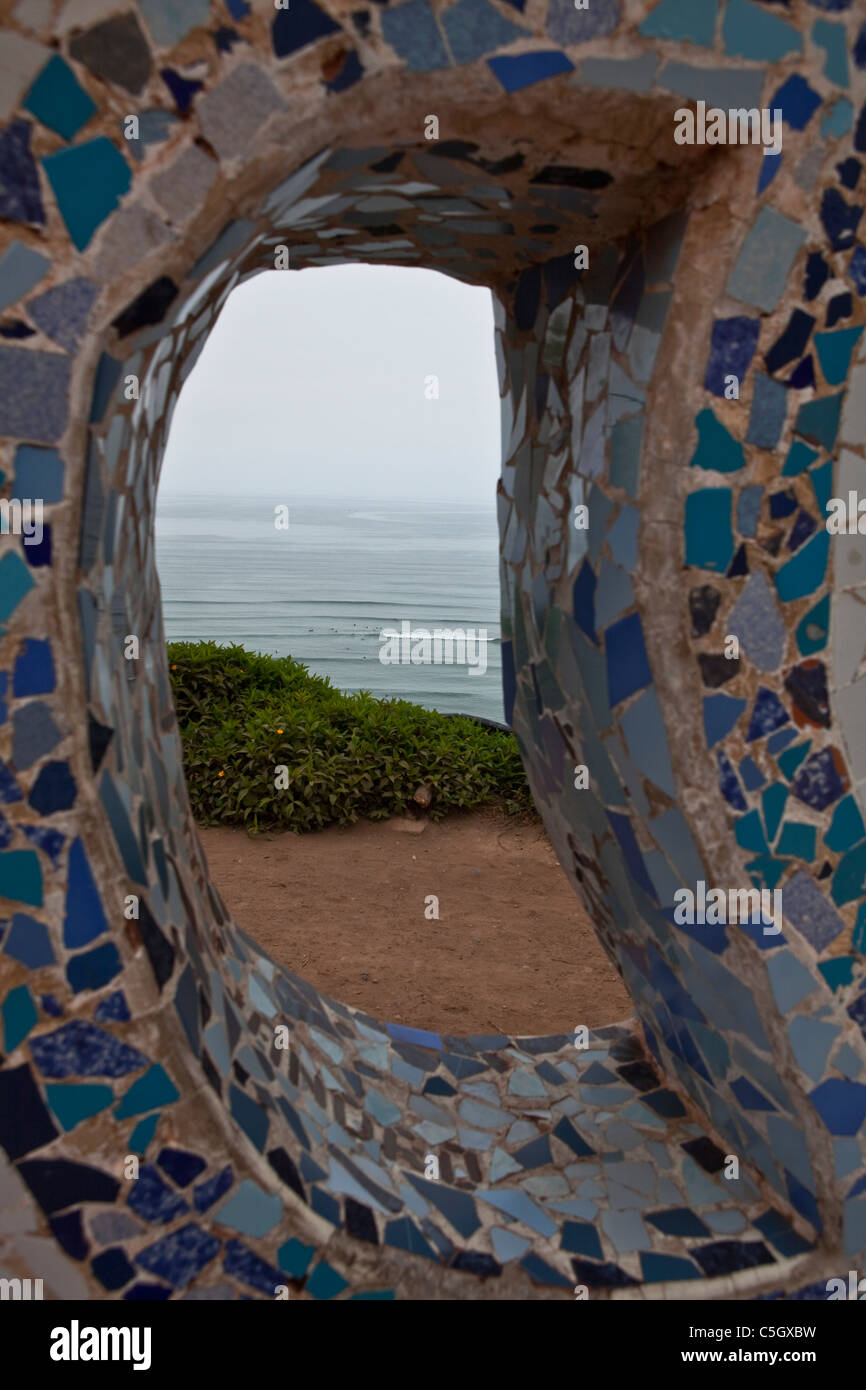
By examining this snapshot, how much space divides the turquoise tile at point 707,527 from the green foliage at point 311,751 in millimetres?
4401

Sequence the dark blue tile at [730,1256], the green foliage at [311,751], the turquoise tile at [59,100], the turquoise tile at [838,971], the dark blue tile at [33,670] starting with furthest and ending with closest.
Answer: the green foliage at [311,751] < the dark blue tile at [730,1256] < the turquoise tile at [838,971] < the dark blue tile at [33,670] < the turquoise tile at [59,100]

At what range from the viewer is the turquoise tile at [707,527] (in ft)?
6.61

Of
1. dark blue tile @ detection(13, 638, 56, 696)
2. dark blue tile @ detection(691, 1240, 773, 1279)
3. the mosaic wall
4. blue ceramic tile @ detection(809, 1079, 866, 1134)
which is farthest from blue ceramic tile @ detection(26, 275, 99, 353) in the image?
dark blue tile @ detection(691, 1240, 773, 1279)

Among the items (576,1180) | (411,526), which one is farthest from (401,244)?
(411,526)

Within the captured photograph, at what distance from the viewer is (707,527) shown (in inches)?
79.7

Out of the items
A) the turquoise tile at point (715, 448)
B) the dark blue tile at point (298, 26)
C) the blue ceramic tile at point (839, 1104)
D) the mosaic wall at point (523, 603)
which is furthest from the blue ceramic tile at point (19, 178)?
the blue ceramic tile at point (839, 1104)

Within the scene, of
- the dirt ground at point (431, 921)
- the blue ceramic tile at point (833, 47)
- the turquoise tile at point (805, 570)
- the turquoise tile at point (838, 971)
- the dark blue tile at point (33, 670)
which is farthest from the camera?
the dirt ground at point (431, 921)

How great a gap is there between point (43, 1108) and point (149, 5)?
5.47 feet

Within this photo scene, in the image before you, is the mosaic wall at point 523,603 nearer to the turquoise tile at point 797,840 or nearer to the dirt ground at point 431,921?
the turquoise tile at point 797,840

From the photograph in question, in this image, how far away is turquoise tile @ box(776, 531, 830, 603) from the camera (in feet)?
6.84

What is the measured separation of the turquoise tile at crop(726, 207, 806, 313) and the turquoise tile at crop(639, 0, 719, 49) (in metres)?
0.30

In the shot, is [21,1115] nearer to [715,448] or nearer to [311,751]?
[715,448]

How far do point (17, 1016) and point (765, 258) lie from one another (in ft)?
→ 5.89

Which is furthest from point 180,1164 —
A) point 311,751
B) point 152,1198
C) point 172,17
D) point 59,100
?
point 311,751
